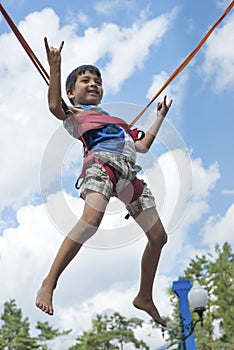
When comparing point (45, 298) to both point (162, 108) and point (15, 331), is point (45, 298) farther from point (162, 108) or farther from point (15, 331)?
point (15, 331)

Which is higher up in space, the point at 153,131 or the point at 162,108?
the point at 162,108

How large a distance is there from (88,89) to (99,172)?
724 millimetres

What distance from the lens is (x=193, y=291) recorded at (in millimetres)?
8406

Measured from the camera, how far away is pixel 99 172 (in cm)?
314

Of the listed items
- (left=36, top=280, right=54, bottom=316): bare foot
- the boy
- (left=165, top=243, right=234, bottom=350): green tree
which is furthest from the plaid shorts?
(left=165, top=243, right=234, bottom=350): green tree

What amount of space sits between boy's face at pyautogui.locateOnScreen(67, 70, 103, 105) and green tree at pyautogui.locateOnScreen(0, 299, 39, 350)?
A: 32.8m

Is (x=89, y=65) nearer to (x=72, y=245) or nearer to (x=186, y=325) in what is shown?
(x=72, y=245)

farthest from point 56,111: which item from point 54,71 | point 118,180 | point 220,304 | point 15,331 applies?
point 15,331

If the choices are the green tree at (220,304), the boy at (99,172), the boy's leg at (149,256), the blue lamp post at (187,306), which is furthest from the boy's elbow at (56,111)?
the green tree at (220,304)

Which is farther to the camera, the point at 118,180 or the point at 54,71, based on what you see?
the point at 118,180

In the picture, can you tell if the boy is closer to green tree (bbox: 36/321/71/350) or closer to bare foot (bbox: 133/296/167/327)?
bare foot (bbox: 133/296/167/327)

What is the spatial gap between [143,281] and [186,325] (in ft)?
19.4

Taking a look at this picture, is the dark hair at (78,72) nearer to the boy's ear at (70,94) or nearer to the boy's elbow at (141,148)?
the boy's ear at (70,94)

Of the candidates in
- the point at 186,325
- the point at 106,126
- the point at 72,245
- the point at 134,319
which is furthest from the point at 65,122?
the point at 134,319
